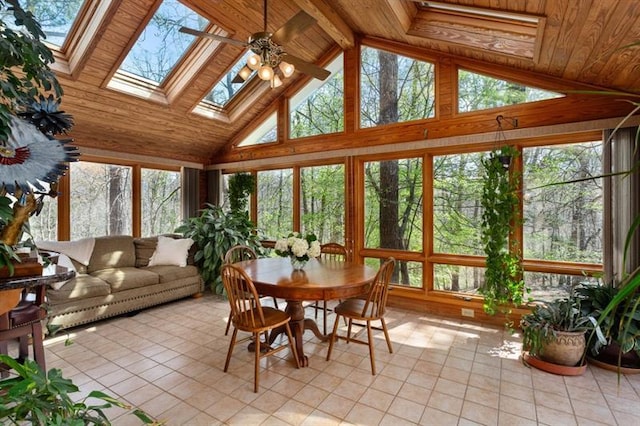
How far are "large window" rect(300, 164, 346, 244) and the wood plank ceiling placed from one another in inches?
62.9

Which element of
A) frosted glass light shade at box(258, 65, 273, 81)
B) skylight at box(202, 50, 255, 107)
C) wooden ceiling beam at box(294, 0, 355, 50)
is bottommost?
frosted glass light shade at box(258, 65, 273, 81)

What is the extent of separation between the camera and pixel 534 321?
2980 millimetres

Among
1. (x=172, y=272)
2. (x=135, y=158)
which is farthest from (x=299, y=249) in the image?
(x=135, y=158)

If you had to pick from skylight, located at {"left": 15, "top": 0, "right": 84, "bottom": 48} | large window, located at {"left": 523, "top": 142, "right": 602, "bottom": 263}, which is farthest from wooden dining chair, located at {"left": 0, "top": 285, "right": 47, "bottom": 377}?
large window, located at {"left": 523, "top": 142, "right": 602, "bottom": 263}

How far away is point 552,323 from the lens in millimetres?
2896

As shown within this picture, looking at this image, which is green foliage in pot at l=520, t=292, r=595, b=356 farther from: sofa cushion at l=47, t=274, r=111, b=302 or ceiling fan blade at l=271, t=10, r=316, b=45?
sofa cushion at l=47, t=274, r=111, b=302

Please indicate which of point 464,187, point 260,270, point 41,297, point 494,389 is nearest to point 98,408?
point 41,297

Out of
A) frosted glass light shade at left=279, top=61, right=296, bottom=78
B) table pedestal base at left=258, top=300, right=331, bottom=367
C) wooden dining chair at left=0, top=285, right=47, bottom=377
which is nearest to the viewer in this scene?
wooden dining chair at left=0, top=285, right=47, bottom=377

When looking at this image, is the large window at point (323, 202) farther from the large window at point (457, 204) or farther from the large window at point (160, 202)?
the large window at point (160, 202)

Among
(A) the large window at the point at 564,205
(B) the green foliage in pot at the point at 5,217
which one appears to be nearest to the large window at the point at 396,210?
(A) the large window at the point at 564,205

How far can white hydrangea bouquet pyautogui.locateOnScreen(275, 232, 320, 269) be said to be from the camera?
3.11m

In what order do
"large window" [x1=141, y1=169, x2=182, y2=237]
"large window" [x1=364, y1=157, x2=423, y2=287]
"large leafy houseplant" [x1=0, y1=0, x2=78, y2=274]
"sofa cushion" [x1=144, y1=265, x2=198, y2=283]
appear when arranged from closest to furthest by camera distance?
"large leafy houseplant" [x1=0, y1=0, x2=78, y2=274], "large window" [x1=364, y1=157, x2=423, y2=287], "sofa cushion" [x1=144, y1=265, x2=198, y2=283], "large window" [x1=141, y1=169, x2=182, y2=237]

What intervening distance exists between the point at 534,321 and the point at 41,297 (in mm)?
4043

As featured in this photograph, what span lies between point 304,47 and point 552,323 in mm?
4483
